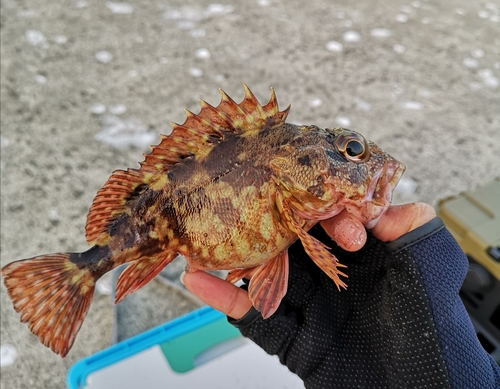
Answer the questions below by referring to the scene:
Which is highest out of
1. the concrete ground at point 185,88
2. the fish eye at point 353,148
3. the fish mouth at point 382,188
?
the fish eye at point 353,148

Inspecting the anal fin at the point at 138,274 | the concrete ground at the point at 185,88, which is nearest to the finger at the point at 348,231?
the anal fin at the point at 138,274

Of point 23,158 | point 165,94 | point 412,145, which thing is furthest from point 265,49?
point 23,158

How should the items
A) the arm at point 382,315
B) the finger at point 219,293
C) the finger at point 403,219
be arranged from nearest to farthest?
the arm at point 382,315
the finger at point 403,219
the finger at point 219,293

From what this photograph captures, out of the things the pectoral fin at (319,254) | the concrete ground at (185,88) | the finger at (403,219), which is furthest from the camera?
the concrete ground at (185,88)

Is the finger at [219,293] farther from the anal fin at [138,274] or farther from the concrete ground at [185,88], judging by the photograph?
the concrete ground at [185,88]

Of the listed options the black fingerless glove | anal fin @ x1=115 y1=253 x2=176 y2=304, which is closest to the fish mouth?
the black fingerless glove

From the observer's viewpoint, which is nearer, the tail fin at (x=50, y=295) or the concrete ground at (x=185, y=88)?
the tail fin at (x=50, y=295)

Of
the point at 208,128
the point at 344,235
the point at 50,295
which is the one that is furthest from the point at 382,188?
the point at 50,295
